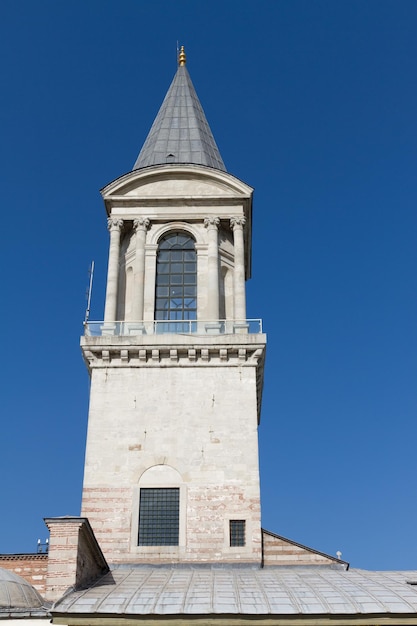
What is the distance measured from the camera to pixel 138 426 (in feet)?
88.6

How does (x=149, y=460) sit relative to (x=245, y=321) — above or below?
below

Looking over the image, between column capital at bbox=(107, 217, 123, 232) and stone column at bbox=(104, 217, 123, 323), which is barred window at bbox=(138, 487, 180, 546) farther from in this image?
column capital at bbox=(107, 217, 123, 232)

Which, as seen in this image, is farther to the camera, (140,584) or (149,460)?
(149,460)

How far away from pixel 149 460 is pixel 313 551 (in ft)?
21.0

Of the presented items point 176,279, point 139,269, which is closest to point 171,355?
point 176,279

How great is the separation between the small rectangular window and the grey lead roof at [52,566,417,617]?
6.22ft

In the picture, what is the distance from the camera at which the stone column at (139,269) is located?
30.2 metres

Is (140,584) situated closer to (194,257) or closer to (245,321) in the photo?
(245,321)

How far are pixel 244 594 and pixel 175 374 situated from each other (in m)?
10.4

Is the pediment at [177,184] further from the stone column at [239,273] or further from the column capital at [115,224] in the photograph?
the stone column at [239,273]

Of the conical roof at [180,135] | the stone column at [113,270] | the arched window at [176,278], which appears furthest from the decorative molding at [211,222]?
the stone column at [113,270]

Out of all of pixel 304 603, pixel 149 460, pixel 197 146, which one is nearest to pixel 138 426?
pixel 149 460

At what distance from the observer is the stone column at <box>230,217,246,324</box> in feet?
99.3

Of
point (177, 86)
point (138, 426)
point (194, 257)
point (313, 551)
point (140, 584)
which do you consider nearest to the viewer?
point (140, 584)
